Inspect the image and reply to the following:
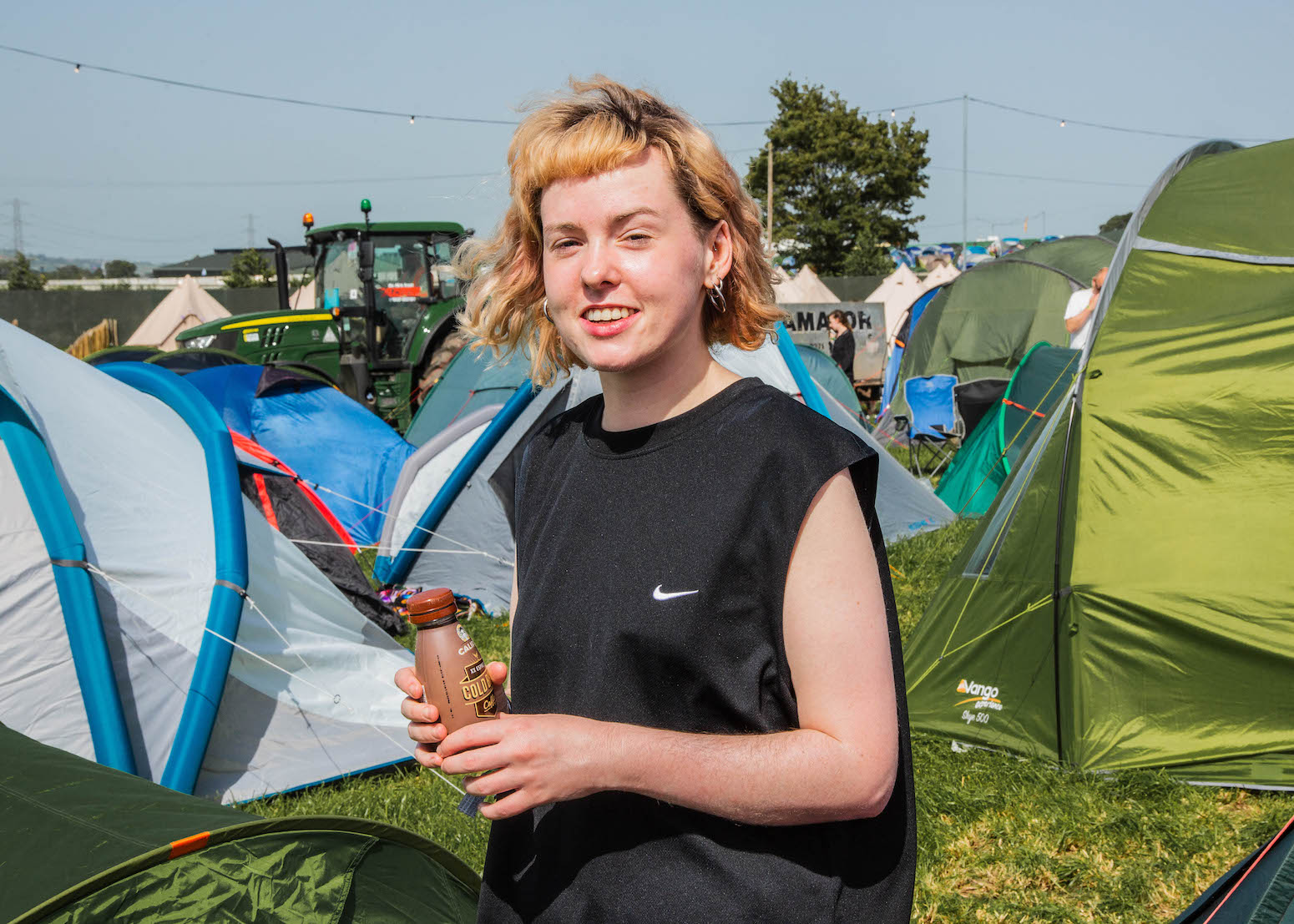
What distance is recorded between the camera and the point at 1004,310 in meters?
10.9

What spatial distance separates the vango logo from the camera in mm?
3863

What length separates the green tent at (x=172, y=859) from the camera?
145 cm

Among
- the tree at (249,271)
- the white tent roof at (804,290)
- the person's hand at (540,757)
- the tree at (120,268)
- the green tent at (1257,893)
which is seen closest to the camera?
the person's hand at (540,757)

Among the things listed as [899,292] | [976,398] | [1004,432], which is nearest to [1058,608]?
[1004,432]

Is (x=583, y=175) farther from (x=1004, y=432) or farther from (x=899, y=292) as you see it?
(x=899, y=292)

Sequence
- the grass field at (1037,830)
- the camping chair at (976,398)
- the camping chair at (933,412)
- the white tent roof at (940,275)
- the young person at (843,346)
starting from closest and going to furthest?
the grass field at (1037,830) < the camping chair at (976,398) < the camping chair at (933,412) < the young person at (843,346) < the white tent roof at (940,275)

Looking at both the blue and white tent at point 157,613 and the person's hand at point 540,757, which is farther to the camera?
the blue and white tent at point 157,613

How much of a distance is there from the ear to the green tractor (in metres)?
10.4

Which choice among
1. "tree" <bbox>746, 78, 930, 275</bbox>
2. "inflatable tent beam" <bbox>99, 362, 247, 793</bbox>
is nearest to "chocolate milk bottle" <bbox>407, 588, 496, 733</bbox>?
"inflatable tent beam" <bbox>99, 362, 247, 793</bbox>

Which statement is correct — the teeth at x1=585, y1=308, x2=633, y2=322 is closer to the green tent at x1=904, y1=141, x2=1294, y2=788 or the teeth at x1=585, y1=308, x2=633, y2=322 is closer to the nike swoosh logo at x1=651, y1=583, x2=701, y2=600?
the nike swoosh logo at x1=651, y1=583, x2=701, y2=600

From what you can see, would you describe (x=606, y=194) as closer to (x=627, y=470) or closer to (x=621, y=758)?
(x=627, y=470)

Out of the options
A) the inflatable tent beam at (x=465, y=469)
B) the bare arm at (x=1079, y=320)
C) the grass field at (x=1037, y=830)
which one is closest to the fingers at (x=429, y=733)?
the grass field at (x=1037, y=830)

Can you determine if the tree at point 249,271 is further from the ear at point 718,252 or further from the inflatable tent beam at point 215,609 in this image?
the ear at point 718,252

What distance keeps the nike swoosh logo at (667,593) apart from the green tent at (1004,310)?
32.7ft
